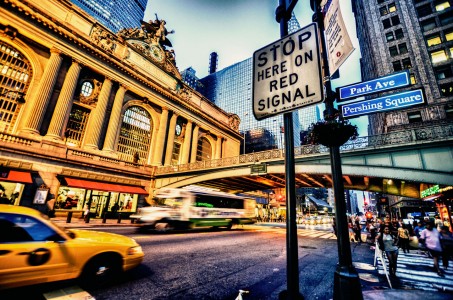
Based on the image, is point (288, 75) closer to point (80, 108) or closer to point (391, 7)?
point (80, 108)

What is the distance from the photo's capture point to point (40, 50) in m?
22.3

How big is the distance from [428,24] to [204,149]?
4386 centimetres

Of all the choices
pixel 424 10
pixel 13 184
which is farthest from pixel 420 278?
pixel 424 10

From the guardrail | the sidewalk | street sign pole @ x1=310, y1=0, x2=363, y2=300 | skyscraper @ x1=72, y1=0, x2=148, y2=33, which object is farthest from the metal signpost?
skyscraper @ x1=72, y1=0, x2=148, y2=33

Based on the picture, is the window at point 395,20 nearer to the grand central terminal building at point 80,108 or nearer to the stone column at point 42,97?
the grand central terminal building at point 80,108

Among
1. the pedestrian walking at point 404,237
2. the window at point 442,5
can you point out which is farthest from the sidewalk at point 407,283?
the window at point 442,5

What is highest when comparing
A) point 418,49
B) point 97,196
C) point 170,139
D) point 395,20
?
point 395,20

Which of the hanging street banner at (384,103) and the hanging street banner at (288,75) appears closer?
the hanging street banner at (288,75)

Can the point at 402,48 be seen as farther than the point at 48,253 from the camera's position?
Yes

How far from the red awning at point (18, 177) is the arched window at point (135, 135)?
35.9ft

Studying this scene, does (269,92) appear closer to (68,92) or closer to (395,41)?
(68,92)

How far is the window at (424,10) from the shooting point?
33438mm

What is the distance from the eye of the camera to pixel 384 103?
17.0 feet

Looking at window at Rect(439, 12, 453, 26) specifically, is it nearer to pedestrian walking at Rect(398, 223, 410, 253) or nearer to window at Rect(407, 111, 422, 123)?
window at Rect(407, 111, 422, 123)
